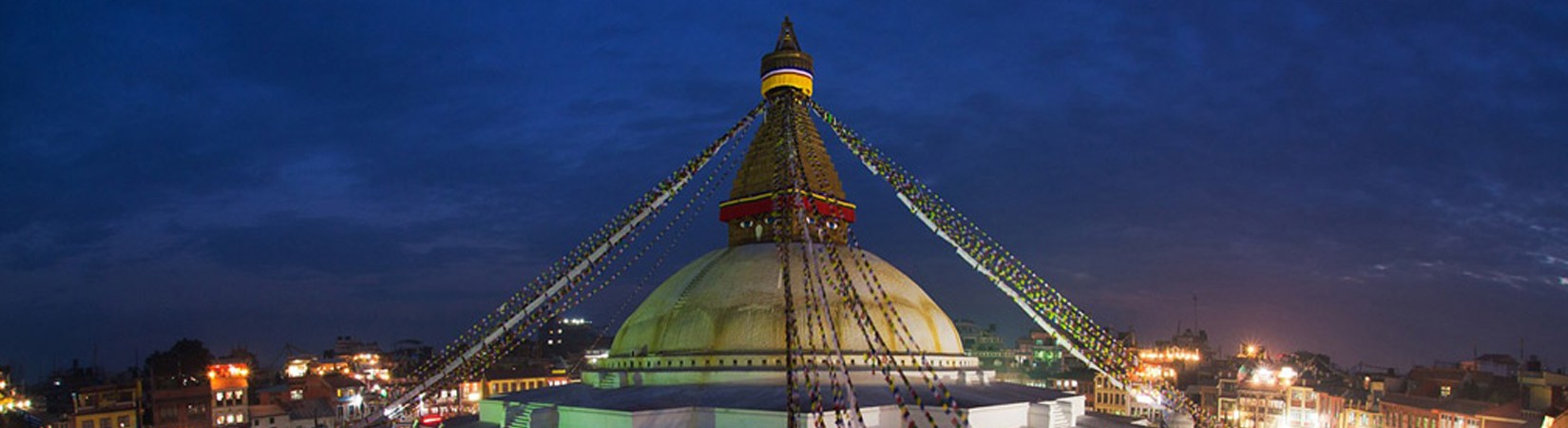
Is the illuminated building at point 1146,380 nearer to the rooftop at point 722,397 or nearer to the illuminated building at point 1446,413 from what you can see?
the rooftop at point 722,397

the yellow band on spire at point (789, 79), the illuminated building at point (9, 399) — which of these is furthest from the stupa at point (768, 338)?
the illuminated building at point (9, 399)

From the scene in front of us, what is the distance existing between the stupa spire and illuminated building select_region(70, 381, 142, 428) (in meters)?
27.1

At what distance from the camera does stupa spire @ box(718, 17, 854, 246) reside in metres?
18.9

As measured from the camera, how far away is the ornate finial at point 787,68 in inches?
784

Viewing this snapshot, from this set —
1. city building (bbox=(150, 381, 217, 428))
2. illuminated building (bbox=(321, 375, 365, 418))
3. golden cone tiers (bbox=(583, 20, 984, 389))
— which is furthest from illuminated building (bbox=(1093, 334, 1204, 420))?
city building (bbox=(150, 381, 217, 428))

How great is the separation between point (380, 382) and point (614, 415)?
39.4 m

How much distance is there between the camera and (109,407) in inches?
1353

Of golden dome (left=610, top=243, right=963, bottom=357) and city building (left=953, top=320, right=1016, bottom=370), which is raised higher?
golden dome (left=610, top=243, right=963, bottom=357)

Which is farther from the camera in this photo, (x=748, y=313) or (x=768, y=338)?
(x=748, y=313)

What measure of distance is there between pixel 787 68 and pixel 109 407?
96.9ft

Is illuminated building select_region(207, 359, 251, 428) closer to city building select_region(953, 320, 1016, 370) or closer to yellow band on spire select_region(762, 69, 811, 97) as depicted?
yellow band on spire select_region(762, 69, 811, 97)

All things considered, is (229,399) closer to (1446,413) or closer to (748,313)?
(748,313)

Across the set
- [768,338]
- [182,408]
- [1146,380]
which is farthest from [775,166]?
[182,408]

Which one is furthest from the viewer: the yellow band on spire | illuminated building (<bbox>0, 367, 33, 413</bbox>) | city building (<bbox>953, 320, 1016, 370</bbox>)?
city building (<bbox>953, 320, 1016, 370</bbox>)
